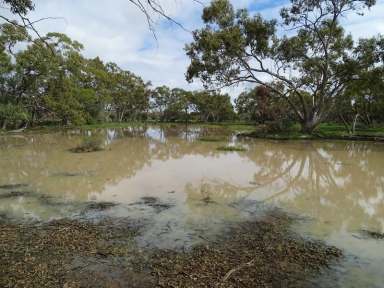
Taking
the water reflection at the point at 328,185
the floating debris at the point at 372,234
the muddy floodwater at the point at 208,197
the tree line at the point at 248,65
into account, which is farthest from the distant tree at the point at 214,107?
the floating debris at the point at 372,234

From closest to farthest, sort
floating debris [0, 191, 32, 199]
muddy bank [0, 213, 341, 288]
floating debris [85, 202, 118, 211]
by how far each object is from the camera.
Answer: muddy bank [0, 213, 341, 288], floating debris [85, 202, 118, 211], floating debris [0, 191, 32, 199]

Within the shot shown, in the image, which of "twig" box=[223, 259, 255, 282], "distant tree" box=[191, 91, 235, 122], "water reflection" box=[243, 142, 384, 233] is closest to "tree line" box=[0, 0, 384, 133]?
"water reflection" box=[243, 142, 384, 233]

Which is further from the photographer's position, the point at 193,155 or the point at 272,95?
the point at 272,95


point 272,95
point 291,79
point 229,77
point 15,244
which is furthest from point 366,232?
point 272,95

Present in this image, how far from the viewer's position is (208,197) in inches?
306

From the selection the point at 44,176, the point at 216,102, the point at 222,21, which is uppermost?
the point at 222,21

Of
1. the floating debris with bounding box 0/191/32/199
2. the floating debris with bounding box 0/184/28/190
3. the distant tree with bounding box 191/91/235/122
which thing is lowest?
the floating debris with bounding box 0/184/28/190

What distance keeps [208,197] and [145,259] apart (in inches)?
140

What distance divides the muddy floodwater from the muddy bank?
0.26 m

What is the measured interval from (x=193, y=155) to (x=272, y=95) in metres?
21.2

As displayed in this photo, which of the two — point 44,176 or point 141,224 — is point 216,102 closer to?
point 44,176

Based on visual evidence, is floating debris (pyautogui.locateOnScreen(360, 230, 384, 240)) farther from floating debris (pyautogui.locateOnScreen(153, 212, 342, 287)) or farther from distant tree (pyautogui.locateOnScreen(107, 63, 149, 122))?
distant tree (pyautogui.locateOnScreen(107, 63, 149, 122))

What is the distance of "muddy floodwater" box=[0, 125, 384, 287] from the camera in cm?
514

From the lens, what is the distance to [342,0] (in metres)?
22.3
